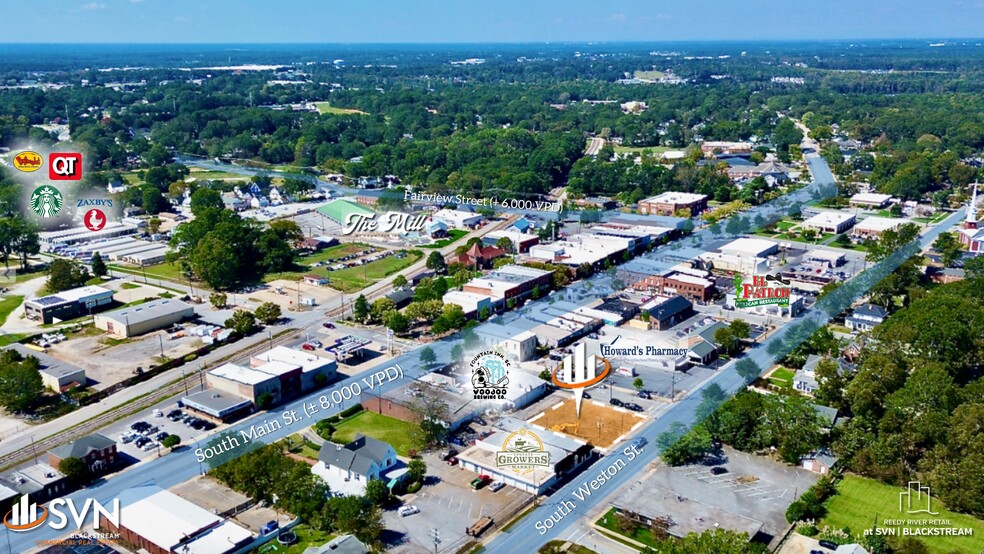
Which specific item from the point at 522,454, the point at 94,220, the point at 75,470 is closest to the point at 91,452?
the point at 75,470

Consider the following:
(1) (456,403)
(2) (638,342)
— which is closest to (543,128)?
(2) (638,342)

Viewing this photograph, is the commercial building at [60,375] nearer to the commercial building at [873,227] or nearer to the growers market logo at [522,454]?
the growers market logo at [522,454]

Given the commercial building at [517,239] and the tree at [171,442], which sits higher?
the commercial building at [517,239]

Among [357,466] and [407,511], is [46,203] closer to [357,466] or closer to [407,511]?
[357,466]

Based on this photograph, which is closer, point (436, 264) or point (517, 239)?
point (436, 264)

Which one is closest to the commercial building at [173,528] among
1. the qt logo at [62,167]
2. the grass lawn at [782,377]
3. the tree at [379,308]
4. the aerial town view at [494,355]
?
the aerial town view at [494,355]

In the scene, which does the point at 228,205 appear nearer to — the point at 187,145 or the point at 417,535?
the point at 187,145
